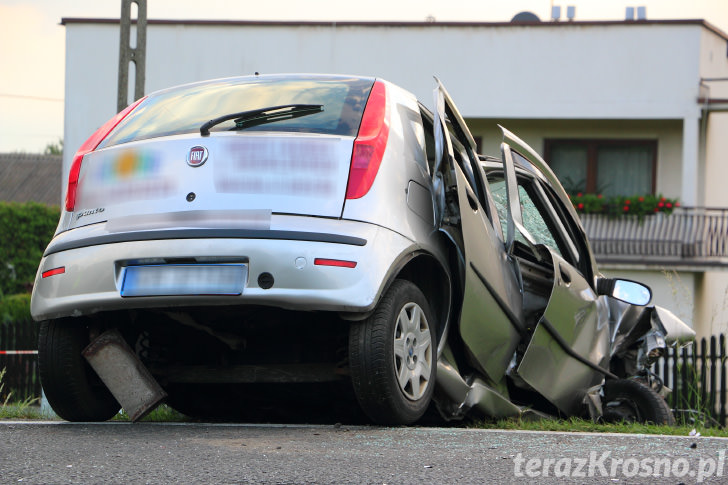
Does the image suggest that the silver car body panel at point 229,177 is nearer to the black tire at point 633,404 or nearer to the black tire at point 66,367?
the black tire at point 66,367

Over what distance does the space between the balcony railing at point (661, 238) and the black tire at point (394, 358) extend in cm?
1626

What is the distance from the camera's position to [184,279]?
4156 mm

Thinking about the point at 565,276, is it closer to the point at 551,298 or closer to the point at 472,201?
the point at 551,298

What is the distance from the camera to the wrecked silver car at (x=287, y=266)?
413 cm

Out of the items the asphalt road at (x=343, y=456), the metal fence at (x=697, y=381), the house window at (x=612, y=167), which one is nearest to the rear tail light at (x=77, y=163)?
the asphalt road at (x=343, y=456)

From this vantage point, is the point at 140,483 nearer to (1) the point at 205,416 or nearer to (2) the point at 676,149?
(1) the point at 205,416

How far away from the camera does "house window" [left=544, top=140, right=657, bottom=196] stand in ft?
71.1

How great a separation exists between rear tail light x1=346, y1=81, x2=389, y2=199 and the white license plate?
577 millimetres

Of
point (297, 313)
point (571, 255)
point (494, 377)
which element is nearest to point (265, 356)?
point (297, 313)

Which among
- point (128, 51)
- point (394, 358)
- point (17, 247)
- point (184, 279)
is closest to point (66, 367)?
point (184, 279)

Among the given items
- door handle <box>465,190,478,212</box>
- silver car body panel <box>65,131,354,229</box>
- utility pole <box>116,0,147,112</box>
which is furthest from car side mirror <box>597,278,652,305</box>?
utility pole <box>116,0,147,112</box>

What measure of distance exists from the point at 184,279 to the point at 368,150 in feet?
3.03

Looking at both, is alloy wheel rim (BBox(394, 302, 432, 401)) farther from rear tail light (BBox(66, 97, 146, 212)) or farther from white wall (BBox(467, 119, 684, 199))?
white wall (BBox(467, 119, 684, 199))

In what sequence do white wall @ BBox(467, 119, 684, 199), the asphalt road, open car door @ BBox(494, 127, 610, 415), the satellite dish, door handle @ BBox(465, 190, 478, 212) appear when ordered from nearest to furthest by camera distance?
the asphalt road → door handle @ BBox(465, 190, 478, 212) → open car door @ BBox(494, 127, 610, 415) → white wall @ BBox(467, 119, 684, 199) → the satellite dish
